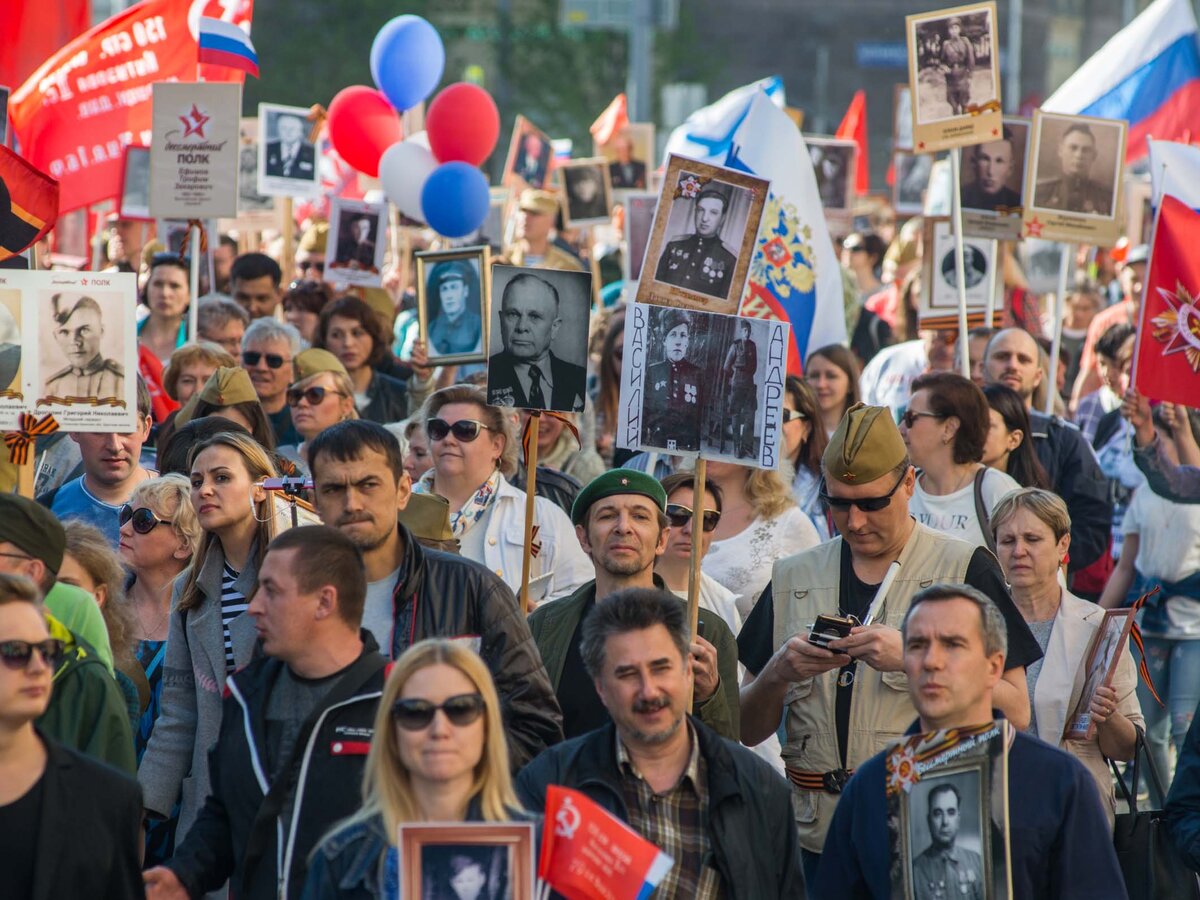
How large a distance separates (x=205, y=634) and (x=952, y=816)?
7.11ft

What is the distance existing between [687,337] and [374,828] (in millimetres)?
2274

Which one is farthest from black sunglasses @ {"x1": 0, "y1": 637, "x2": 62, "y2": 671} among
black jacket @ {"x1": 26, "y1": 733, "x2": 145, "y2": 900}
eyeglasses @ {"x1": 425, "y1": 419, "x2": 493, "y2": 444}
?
eyeglasses @ {"x1": 425, "y1": 419, "x2": 493, "y2": 444}

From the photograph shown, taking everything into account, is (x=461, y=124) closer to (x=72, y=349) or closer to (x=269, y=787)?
(x=72, y=349)

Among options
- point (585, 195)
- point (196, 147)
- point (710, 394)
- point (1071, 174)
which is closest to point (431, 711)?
point (710, 394)

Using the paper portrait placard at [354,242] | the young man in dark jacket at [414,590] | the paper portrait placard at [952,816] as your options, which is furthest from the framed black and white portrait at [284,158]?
the paper portrait placard at [952,816]

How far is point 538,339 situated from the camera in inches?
253

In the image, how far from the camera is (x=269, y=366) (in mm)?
8648

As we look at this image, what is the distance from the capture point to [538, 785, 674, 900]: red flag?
3695 mm

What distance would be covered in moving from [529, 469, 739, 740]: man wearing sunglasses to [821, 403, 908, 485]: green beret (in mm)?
527

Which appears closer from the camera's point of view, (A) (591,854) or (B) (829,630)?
(A) (591,854)

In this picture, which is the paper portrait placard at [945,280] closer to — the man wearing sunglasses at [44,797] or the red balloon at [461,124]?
the red balloon at [461,124]

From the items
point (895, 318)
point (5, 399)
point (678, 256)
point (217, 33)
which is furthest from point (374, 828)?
point (895, 318)

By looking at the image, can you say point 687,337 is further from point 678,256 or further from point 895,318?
point 895,318

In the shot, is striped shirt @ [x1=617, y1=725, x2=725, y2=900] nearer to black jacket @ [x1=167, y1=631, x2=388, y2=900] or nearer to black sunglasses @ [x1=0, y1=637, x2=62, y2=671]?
black jacket @ [x1=167, y1=631, x2=388, y2=900]
